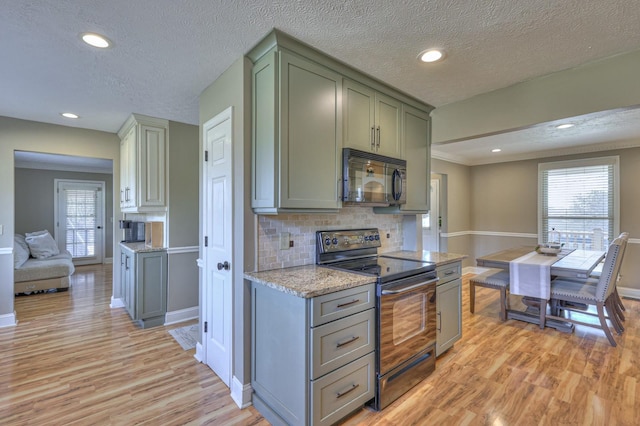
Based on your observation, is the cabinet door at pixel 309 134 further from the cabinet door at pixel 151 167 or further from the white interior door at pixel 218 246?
the cabinet door at pixel 151 167

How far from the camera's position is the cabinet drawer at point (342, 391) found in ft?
5.65

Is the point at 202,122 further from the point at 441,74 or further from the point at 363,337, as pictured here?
the point at 363,337

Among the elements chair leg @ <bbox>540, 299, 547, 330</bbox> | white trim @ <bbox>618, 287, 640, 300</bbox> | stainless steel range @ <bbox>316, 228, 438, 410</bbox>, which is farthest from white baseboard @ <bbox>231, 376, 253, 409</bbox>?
white trim @ <bbox>618, 287, 640, 300</bbox>

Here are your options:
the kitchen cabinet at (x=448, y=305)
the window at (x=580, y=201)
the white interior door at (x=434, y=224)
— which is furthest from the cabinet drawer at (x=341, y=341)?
the window at (x=580, y=201)

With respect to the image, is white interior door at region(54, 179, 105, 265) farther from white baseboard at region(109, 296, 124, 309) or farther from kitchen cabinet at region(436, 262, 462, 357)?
kitchen cabinet at region(436, 262, 462, 357)

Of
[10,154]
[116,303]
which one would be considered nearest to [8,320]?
[116,303]

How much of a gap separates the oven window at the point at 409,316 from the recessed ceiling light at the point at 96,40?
8.11 feet

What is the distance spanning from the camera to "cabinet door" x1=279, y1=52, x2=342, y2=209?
1.97m

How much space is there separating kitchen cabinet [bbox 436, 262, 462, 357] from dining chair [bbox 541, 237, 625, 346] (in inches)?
52.4

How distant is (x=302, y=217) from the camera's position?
245cm

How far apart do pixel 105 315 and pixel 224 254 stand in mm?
2725

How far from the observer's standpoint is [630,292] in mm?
4586

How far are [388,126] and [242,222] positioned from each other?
4.87ft

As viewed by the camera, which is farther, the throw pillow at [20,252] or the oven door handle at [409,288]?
the throw pillow at [20,252]
